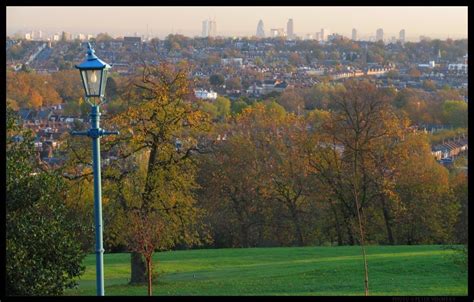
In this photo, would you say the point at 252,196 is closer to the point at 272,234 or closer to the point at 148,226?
the point at 272,234

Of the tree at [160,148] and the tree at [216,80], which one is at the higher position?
the tree at [160,148]

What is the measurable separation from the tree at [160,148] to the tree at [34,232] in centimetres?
385

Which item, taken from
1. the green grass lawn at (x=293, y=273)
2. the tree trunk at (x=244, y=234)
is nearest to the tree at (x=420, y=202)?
the tree trunk at (x=244, y=234)

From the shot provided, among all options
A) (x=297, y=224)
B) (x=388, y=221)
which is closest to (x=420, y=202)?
(x=388, y=221)

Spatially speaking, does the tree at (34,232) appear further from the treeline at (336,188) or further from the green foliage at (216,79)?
the green foliage at (216,79)

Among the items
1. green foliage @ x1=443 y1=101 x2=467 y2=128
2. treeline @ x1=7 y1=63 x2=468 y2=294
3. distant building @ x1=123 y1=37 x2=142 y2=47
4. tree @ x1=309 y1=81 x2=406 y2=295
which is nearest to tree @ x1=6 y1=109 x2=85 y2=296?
treeline @ x1=7 y1=63 x2=468 y2=294

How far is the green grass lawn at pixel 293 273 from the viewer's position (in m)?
16.5

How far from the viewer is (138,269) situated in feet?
61.5

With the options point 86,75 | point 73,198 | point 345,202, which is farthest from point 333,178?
point 86,75

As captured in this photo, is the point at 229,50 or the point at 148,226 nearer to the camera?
the point at 148,226

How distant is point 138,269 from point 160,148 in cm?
278

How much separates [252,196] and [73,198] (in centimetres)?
914

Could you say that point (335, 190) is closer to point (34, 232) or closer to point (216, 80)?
point (34, 232)

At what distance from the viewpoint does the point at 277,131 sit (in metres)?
34.9
